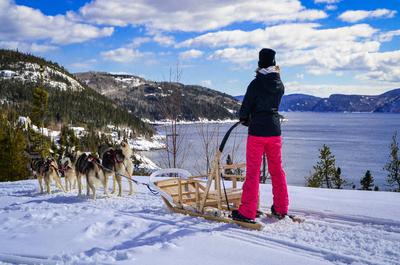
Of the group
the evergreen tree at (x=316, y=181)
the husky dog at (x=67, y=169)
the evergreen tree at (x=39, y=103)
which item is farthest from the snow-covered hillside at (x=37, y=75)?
the husky dog at (x=67, y=169)

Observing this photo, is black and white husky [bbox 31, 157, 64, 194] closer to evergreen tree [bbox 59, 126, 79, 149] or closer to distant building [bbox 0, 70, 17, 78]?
evergreen tree [bbox 59, 126, 79, 149]

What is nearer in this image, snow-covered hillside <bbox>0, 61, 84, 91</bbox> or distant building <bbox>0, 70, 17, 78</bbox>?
snow-covered hillside <bbox>0, 61, 84, 91</bbox>

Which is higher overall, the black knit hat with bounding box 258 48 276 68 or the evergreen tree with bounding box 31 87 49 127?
the evergreen tree with bounding box 31 87 49 127

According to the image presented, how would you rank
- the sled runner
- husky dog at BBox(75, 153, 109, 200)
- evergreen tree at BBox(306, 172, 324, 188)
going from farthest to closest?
evergreen tree at BBox(306, 172, 324, 188)
husky dog at BBox(75, 153, 109, 200)
the sled runner

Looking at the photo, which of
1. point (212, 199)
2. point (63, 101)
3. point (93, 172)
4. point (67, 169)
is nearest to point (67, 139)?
point (67, 169)

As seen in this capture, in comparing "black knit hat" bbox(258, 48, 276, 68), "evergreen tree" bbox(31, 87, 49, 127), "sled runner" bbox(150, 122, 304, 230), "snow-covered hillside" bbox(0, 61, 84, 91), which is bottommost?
"sled runner" bbox(150, 122, 304, 230)

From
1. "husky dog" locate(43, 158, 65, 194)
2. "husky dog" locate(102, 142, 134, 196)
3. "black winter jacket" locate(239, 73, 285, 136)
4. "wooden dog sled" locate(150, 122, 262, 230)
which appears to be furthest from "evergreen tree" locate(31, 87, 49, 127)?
"black winter jacket" locate(239, 73, 285, 136)

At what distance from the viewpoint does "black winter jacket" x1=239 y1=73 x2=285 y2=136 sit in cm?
569

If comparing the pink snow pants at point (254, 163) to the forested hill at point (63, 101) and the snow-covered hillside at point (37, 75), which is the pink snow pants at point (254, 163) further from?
the snow-covered hillside at point (37, 75)

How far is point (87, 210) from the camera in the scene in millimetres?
6836

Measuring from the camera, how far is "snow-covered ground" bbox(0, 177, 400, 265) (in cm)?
448

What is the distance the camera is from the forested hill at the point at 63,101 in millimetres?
133125

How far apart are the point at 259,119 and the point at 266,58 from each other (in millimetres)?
865

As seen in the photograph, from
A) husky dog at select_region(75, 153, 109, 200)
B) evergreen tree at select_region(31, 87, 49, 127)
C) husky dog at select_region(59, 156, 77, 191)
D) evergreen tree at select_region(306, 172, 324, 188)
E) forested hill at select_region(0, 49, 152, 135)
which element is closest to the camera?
husky dog at select_region(75, 153, 109, 200)
